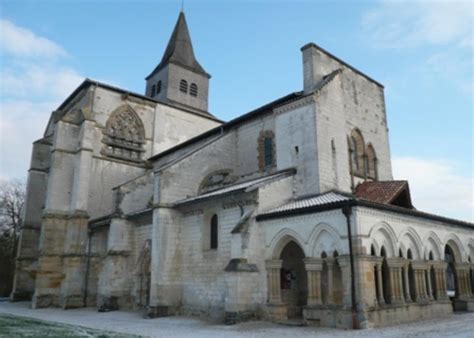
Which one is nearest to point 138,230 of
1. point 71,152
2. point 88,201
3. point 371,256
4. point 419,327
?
point 88,201

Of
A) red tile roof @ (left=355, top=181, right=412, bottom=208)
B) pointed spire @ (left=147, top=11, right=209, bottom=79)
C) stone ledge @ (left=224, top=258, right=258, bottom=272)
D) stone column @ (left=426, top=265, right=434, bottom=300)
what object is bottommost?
stone column @ (left=426, top=265, right=434, bottom=300)

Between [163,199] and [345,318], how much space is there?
954 cm

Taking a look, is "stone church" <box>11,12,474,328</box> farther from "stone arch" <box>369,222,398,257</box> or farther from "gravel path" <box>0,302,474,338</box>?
"gravel path" <box>0,302,474,338</box>

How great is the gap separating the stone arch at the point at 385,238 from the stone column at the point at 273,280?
136 inches

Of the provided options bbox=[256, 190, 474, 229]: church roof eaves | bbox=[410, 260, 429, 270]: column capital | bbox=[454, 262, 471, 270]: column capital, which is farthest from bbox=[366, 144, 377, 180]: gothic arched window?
bbox=[410, 260, 429, 270]: column capital

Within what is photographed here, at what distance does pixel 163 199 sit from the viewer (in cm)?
1800

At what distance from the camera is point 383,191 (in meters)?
16.3

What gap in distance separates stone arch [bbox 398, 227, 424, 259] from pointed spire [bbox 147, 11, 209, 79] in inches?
989

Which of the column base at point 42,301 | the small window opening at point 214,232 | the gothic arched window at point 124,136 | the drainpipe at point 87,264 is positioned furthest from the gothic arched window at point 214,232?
the gothic arched window at point 124,136

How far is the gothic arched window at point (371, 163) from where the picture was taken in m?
20.4

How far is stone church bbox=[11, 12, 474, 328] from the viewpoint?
43.4 feet

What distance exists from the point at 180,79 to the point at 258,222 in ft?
72.4

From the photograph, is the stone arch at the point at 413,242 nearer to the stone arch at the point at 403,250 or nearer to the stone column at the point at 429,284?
the stone arch at the point at 403,250

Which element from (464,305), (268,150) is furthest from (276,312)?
(464,305)
